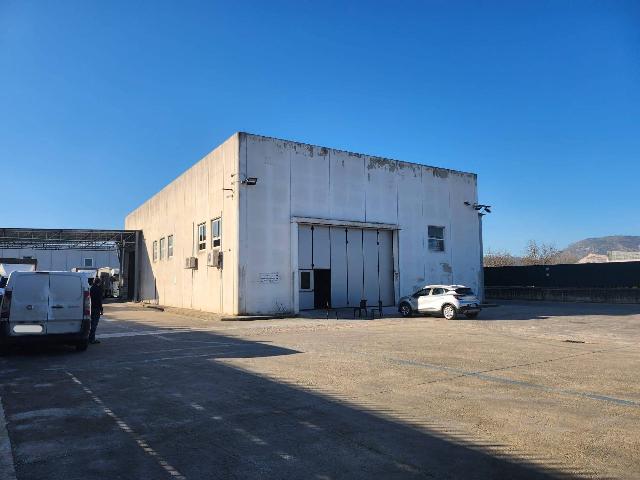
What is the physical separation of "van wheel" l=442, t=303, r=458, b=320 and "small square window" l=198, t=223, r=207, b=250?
1287cm

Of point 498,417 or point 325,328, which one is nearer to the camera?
point 498,417

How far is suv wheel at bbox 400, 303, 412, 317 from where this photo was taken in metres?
22.2

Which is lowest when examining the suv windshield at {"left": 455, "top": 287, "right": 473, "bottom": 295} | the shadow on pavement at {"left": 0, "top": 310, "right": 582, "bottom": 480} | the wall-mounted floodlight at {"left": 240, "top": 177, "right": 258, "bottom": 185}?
the shadow on pavement at {"left": 0, "top": 310, "right": 582, "bottom": 480}

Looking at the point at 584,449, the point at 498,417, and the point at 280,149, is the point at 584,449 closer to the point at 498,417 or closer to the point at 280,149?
the point at 498,417

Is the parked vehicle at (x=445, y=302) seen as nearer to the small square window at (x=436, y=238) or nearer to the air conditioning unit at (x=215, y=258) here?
the small square window at (x=436, y=238)

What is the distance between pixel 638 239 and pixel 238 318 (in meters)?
171

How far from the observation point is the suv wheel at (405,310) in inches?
872

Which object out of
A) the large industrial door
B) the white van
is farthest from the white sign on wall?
the white van

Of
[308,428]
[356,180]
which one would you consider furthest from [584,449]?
[356,180]

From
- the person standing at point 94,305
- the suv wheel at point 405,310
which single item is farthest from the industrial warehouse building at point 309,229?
the person standing at point 94,305

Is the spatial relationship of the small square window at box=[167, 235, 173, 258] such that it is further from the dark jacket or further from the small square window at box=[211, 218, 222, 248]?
the dark jacket

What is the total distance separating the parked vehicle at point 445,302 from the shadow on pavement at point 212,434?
13656 mm

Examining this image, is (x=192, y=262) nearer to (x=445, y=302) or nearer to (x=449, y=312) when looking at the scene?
(x=445, y=302)

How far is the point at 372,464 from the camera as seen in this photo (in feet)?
13.8
